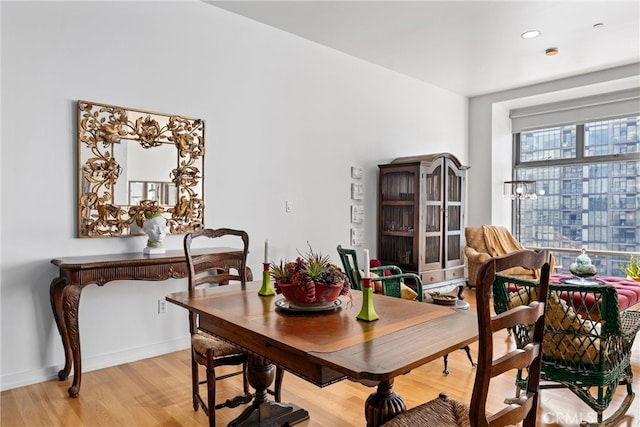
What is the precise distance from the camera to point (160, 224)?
3.10 m

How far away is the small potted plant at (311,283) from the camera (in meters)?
1.72

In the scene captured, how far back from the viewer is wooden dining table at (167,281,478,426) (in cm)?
126

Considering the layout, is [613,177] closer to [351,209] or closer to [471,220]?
[471,220]

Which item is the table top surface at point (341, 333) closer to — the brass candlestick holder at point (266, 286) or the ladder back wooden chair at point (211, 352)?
the brass candlestick holder at point (266, 286)

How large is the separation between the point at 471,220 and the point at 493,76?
2074mm

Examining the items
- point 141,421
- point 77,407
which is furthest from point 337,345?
point 77,407

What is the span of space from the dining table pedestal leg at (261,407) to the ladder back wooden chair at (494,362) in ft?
2.74

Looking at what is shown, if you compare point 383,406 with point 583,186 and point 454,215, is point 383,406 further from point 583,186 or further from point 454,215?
point 583,186

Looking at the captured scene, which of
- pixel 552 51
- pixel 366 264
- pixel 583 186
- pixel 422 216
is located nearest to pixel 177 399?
pixel 366 264

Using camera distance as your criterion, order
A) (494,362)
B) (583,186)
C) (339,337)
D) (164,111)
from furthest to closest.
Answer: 1. (583,186)
2. (164,111)
3. (339,337)
4. (494,362)

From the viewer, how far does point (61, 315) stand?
8.84ft

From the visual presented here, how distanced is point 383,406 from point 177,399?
1510 millimetres

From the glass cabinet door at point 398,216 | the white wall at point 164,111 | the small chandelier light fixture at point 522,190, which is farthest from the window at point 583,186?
the white wall at point 164,111

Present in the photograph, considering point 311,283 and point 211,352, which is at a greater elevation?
point 311,283
